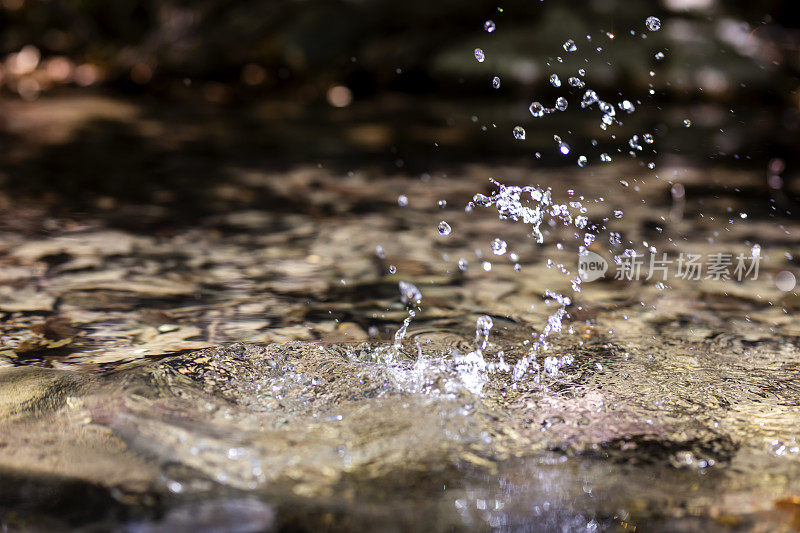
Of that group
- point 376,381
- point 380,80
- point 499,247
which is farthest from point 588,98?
point 376,381

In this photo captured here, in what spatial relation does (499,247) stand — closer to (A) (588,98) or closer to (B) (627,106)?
(B) (627,106)

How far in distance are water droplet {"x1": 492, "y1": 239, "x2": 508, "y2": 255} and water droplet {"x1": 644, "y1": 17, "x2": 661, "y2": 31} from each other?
4.47 m

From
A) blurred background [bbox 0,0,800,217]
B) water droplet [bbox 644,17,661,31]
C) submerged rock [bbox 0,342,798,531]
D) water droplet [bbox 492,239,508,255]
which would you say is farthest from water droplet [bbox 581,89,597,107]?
submerged rock [bbox 0,342,798,531]

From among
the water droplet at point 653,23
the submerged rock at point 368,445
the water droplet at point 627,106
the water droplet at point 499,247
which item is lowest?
the submerged rock at point 368,445

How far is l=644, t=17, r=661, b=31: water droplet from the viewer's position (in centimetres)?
670

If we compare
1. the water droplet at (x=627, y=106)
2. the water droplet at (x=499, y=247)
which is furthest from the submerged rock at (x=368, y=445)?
the water droplet at (x=627, y=106)

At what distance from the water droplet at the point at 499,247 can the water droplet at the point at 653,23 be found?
4.47 meters

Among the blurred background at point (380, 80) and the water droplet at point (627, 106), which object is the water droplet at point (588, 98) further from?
the water droplet at point (627, 106)

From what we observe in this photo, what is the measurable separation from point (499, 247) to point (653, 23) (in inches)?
187

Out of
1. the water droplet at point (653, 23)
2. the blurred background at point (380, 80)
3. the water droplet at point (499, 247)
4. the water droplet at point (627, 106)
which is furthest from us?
the water droplet at point (653, 23)

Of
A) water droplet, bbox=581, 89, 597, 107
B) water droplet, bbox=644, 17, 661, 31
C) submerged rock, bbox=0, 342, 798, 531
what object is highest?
water droplet, bbox=644, 17, 661, 31

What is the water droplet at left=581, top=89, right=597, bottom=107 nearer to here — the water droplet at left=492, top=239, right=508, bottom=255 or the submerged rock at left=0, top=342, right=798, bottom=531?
the water droplet at left=492, top=239, right=508, bottom=255

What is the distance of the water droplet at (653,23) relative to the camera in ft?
22.0

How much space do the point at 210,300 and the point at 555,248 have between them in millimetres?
1300
